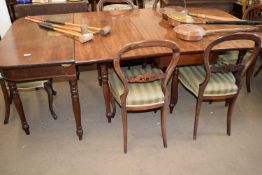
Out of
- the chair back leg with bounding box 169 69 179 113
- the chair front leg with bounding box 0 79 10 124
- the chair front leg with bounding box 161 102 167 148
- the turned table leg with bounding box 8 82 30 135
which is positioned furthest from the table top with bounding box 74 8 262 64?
the chair front leg with bounding box 0 79 10 124

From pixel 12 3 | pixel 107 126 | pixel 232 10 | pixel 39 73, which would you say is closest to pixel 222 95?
pixel 107 126

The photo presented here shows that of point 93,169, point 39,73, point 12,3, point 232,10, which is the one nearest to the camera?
point 39,73

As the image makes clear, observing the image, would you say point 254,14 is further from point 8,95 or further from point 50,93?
point 8,95

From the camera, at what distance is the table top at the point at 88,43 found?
161 centimetres

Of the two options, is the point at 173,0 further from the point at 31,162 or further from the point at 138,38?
the point at 31,162

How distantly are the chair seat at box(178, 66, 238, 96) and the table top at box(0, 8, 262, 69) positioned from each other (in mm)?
263

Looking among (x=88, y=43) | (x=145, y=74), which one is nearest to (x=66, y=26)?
(x=88, y=43)

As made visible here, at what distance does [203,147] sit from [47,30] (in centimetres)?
166

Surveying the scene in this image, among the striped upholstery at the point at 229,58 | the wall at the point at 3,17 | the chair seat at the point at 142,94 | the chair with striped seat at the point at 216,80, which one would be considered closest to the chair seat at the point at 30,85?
the chair seat at the point at 142,94

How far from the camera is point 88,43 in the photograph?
183cm

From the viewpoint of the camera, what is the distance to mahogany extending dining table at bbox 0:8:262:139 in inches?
62.9

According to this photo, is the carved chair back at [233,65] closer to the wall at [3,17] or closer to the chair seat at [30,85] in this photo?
the chair seat at [30,85]

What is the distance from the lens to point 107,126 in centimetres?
215

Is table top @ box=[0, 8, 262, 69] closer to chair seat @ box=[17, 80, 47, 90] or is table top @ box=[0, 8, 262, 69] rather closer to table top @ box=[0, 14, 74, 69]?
table top @ box=[0, 14, 74, 69]
